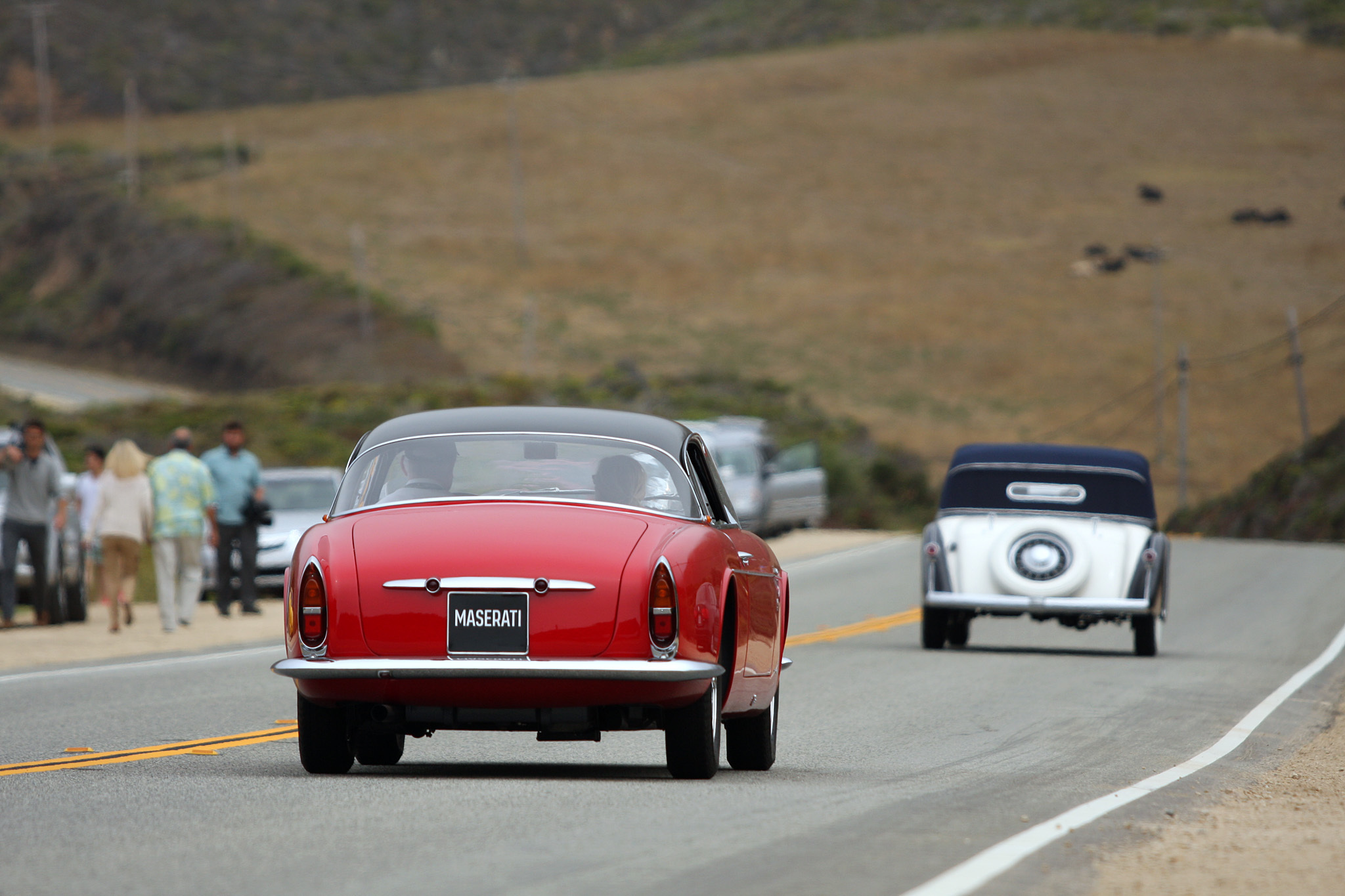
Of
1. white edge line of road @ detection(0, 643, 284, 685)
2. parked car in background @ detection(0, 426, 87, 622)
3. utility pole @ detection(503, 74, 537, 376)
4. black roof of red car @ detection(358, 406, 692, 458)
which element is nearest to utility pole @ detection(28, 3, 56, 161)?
utility pole @ detection(503, 74, 537, 376)

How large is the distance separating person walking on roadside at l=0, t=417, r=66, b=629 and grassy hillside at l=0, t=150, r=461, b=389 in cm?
5211

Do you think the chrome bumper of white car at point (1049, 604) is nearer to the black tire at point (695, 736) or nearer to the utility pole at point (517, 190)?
the black tire at point (695, 736)

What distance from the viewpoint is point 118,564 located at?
62.1 ft

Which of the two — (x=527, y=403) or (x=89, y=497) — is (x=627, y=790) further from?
(x=527, y=403)

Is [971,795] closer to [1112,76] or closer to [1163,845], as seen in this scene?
[1163,845]

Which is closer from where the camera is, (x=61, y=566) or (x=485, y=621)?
(x=485, y=621)

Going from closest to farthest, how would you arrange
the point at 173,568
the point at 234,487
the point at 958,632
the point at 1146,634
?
the point at 1146,634
the point at 958,632
the point at 173,568
the point at 234,487

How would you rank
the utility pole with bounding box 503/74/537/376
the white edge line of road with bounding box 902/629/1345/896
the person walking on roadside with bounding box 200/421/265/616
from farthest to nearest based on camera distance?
the utility pole with bounding box 503/74/537/376 < the person walking on roadside with bounding box 200/421/265/616 < the white edge line of road with bounding box 902/629/1345/896

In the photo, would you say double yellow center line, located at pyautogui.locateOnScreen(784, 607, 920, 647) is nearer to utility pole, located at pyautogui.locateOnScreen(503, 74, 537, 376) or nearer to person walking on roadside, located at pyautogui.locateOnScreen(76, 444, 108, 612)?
person walking on roadside, located at pyautogui.locateOnScreen(76, 444, 108, 612)

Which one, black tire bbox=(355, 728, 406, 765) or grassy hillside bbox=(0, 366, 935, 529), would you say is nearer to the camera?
black tire bbox=(355, 728, 406, 765)

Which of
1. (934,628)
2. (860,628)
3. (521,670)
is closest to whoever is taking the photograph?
Result: (521,670)

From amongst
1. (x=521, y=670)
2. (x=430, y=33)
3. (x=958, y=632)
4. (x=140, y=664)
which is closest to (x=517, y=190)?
(x=958, y=632)

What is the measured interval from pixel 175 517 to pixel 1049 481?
818cm

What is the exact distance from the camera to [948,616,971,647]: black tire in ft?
60.2
